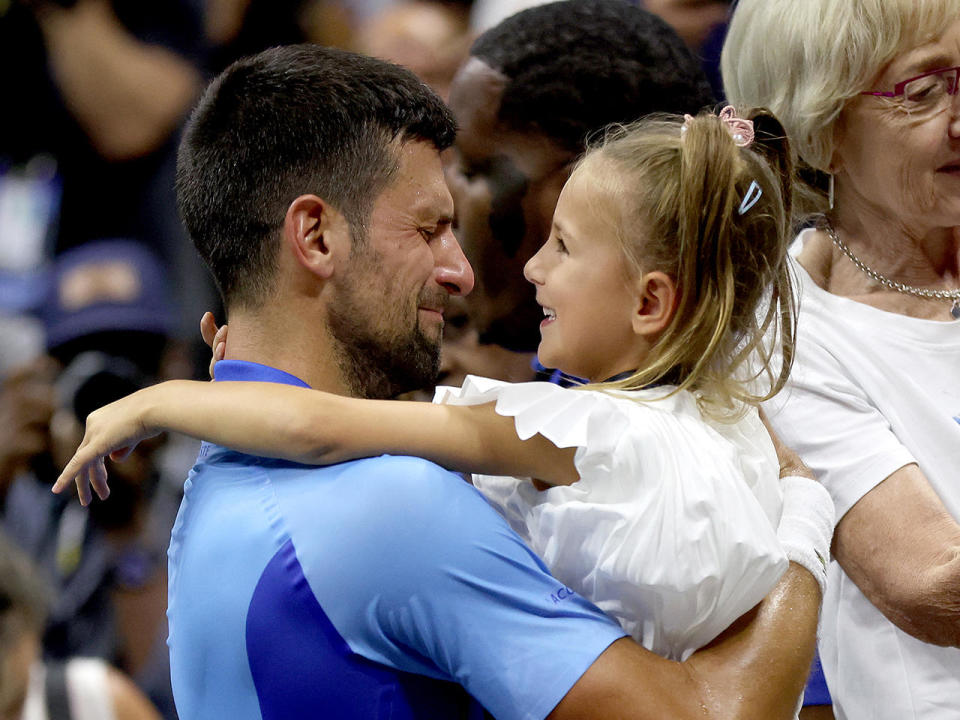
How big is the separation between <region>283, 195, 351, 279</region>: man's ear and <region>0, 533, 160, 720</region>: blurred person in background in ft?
4.74

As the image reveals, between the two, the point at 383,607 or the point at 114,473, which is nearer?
the point at 383,607

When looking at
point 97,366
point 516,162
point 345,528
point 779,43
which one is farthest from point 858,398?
point 97,366

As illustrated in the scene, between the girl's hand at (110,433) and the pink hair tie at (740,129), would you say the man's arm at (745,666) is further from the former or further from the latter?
the girl's hand at (110,433)

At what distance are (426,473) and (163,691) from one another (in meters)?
2.29

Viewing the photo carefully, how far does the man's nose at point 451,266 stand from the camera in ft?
5.40

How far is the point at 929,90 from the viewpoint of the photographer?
6.29 feet

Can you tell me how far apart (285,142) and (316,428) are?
418 mm

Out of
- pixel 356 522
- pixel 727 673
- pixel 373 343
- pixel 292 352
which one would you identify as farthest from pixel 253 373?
pixel 727 673

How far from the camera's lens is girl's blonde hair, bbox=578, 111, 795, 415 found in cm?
160

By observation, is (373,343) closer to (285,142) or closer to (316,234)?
(316,234)

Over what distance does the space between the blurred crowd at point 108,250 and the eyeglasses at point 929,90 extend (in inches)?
66.4

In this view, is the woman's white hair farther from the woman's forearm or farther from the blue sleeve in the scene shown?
the blue sleeve

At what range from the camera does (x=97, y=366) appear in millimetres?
3793

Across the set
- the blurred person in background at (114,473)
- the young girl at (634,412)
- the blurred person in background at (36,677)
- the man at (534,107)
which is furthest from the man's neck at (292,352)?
the blurred person in background at (114,473)
